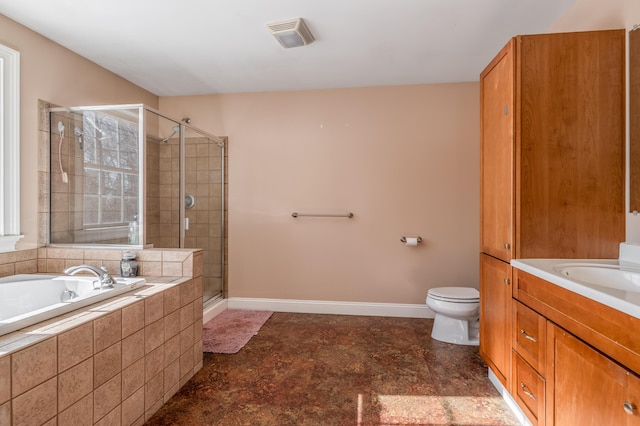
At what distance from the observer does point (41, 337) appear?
3.78ft

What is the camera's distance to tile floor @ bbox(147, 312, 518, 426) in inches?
65.7

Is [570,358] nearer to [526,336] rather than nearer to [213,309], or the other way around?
[526,336]

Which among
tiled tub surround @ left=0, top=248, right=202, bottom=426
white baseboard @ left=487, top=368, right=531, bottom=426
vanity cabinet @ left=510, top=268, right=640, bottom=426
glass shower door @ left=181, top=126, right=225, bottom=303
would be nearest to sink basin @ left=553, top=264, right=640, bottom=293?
vanity cabinet @ left=510, top=268, right=640, bottom=426

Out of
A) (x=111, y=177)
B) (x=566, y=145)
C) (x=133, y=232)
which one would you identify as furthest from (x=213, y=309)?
(x=566, y=145)

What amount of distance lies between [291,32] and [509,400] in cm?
251

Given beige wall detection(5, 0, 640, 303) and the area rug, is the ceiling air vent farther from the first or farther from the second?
the area rug

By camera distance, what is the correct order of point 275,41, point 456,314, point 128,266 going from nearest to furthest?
point 128,266 < point 275,41 < point 456,314

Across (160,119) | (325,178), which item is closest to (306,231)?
(325,178)

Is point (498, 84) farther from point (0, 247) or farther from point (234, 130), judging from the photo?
point (0, 247)

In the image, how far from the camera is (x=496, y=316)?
1892 mm

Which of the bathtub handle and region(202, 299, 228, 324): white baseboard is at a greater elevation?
the bathtub handle

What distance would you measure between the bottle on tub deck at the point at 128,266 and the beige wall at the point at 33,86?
0.71 m

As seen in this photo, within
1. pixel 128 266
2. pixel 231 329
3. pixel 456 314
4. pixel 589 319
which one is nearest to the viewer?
pixel 589 319

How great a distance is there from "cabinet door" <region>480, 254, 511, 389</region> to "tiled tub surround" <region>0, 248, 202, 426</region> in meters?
1.82
